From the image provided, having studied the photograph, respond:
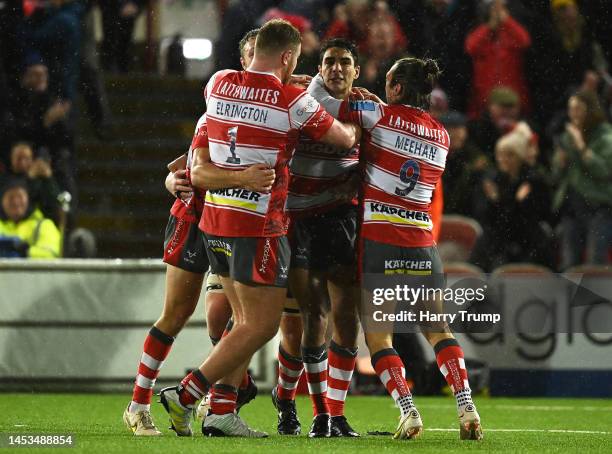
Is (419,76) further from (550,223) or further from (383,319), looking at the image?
(550,223)

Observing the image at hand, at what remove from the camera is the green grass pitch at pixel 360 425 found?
6312 mm

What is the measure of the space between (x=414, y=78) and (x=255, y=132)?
98 cm

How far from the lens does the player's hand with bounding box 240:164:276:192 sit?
260 inches

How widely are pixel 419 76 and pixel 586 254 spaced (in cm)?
546

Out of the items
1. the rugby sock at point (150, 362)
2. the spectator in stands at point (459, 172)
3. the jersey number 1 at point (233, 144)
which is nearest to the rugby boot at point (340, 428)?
the rugby sock at point (150, 362)

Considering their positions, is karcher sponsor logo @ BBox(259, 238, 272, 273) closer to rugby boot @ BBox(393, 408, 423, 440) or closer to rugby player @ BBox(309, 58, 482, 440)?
rugby player @ BBox(309, 58, 482, 440)

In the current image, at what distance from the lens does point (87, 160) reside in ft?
48.5

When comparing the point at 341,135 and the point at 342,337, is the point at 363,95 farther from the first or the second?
the point at 342,337

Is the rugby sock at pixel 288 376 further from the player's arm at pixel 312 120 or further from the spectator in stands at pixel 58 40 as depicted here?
the spectator in stands at pixel 58 40

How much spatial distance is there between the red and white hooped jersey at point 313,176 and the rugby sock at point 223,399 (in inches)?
41.1

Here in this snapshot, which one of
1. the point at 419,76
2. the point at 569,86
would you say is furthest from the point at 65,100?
the point at 419,76

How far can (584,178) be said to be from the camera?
12.6 meters

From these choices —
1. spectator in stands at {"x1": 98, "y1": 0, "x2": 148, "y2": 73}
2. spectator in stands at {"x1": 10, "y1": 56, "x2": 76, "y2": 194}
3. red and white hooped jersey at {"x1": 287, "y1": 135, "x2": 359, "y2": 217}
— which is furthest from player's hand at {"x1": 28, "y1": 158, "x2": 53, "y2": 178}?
red and white hooped jersey at {"x1": 287, "y1": 135, "x2": 359, "y2": 217}

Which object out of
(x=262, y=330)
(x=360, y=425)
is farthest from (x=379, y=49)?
(x=262, y=330)
